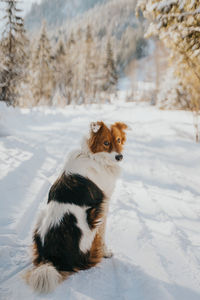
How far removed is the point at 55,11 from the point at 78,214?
648 feet

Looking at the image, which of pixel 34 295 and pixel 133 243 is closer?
pixel 34 295

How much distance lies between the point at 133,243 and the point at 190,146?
585 centimetres

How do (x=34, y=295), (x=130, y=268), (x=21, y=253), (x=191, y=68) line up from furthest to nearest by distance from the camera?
1. (x=191, y=68)
2. (x=21, y=253)
3. (x=130, y=268)
4. (x=34, y=295)

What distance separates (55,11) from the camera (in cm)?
15700

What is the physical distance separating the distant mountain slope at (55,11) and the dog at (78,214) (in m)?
164

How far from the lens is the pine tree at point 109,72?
40.5m

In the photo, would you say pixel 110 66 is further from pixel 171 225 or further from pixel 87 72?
pixel 171 225

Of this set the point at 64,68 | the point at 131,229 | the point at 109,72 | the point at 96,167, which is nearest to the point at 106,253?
the point at 131,229

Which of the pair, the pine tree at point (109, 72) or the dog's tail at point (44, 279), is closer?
the dog's tail at point (44, 279)

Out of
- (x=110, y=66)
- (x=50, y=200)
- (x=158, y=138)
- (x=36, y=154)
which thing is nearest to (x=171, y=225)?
(x=50, y=200)

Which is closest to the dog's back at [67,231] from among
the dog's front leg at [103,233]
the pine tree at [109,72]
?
the dog's front leg at [103,233]

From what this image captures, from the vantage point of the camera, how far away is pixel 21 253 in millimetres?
2242

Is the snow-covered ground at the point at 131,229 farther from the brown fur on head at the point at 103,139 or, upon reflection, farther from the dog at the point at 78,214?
the brown fur on head at the point at 103,139

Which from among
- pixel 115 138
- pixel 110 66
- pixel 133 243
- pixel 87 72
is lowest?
pixel 133 243
